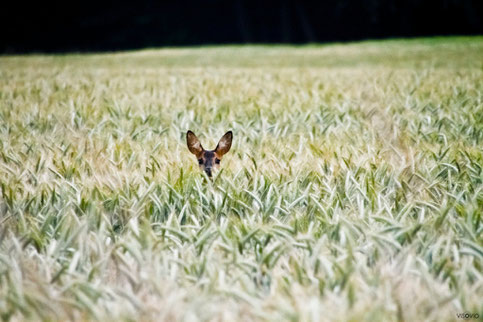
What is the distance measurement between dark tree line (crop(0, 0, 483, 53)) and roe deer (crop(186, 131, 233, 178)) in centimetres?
3504

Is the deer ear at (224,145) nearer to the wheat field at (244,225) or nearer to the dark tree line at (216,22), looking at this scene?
the wheat field at (244,225)

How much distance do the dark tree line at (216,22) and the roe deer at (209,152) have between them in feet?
115

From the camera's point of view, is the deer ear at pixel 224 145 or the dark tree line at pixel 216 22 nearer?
the deer ear at pixel 224 145

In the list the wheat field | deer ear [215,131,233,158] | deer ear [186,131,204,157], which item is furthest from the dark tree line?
deer ear [215,131,233,158]

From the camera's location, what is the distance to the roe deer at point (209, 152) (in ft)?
9.04

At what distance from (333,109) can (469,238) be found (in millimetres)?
3311

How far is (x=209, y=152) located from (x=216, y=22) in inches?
1722

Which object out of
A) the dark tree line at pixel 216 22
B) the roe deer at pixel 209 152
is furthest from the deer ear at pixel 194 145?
the dark tree line at pixel 216 22

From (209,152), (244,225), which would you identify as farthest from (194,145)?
(244,225)

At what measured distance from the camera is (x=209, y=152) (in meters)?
A: 2.79

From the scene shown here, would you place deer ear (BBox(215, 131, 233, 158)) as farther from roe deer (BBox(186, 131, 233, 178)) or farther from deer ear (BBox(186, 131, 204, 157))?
deer ear (BBox(186, 131, 204, 157))

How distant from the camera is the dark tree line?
122 feet

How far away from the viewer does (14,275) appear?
143cm

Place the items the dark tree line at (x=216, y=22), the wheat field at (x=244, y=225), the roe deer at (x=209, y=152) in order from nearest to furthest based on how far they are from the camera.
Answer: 1. the wheat field at (x=244, y=225)
2. the roe deer at (x=209, y=152)
3. the dark tree line at (x=216, y=22)
